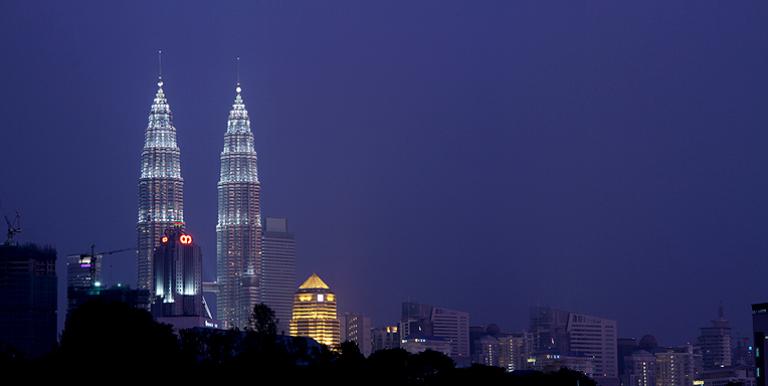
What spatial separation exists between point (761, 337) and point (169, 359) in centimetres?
5891

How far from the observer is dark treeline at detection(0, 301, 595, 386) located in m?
106

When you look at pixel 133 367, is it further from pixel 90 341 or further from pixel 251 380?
pixel 251 380

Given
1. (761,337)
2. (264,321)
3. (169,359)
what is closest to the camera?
(169,359)

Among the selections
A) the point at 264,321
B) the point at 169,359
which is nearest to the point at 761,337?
the point at 264,321

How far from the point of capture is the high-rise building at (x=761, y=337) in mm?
147000

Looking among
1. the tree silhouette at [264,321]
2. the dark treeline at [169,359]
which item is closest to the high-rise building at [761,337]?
the dark treeline at [169,359]

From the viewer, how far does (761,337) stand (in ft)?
485

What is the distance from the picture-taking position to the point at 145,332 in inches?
4422

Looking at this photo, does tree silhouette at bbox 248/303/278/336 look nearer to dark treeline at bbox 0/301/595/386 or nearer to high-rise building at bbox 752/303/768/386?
dark treeline at bbox 0/301/595/386

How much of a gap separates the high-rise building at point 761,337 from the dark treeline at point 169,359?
85.6 feet

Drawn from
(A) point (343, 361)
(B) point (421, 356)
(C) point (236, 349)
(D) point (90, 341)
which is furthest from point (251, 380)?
(B) point (421, 356)

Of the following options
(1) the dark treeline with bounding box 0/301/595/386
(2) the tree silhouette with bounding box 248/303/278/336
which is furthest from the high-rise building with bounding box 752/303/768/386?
(2) the tree silhouette with bounding box 248/303/278/336

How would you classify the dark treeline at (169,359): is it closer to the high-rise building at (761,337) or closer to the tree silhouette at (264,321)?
the tree silhouette at (264,321)

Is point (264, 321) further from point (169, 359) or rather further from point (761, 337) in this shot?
point (761, 337)
